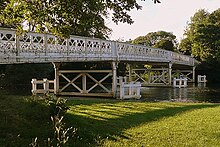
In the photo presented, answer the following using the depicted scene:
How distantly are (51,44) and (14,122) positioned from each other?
10.3 metres

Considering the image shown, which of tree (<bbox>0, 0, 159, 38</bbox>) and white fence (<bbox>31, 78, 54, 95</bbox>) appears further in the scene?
white fence (<bbox>31, 78, 54, 95</bbox>)

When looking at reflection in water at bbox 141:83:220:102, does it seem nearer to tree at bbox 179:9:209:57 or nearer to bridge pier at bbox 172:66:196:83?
bridge pier at bbox 172:66:196:83

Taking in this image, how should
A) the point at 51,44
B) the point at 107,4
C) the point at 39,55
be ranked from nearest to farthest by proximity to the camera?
the point at 107,4 → the point at 39,55 → the point at 51,44

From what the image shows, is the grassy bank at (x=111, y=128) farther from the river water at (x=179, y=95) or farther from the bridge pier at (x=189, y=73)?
the bridge pier at (x=189, y=73)

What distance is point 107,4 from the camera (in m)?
8.97

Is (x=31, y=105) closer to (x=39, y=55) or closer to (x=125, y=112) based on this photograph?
(x=125, y=112)

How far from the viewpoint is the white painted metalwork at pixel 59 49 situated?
49.3ft

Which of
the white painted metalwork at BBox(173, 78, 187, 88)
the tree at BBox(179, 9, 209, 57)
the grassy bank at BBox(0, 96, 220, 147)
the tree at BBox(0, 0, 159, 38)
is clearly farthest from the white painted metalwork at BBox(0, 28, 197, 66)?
the tree at BBox(179, 9, 209, 57)

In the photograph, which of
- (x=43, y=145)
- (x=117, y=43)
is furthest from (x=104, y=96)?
(x=43, y=145)

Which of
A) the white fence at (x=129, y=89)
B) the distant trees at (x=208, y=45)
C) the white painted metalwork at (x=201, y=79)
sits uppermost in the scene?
the distant trees at (x=208, y=45)

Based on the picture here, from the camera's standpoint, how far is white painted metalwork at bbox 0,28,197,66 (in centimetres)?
1503

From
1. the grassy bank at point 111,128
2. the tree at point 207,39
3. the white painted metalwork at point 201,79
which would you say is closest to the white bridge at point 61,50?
the grassy bank at point 111,128

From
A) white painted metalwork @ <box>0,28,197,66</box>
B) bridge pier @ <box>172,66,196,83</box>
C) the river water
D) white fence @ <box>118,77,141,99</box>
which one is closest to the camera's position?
white painted metalwork @ <box>0,28,197,66</box>

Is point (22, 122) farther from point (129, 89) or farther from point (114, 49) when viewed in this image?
point (114, 49)
